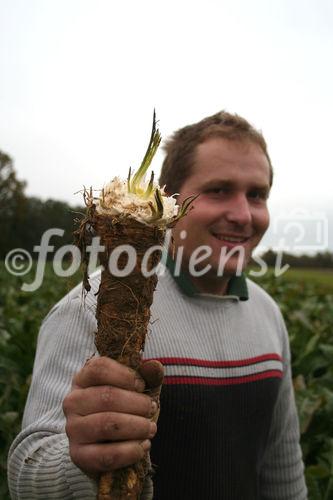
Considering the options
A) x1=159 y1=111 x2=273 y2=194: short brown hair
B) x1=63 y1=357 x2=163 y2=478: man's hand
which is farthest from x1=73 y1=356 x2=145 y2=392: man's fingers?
x1=159 y1=111 x2=273 y2=194: short brown hair

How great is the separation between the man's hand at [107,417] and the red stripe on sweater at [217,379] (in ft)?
1.94

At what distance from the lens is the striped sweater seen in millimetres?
1519

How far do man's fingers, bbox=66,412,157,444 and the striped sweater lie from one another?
0.23 metres

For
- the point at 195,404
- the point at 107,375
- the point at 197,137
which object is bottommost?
the point at 195,404

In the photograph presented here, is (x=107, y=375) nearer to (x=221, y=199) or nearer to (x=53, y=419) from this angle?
(x=53, y=419)

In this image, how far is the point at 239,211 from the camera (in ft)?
7.17

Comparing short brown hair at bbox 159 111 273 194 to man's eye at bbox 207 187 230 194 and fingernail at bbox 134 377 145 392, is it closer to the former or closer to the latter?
man's eye at bbox 207 187 230 194

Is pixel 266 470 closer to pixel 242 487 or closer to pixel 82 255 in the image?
pixel 242 487

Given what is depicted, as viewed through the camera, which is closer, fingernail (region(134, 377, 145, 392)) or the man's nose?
fingernail (region(134, 377, 145, 392))

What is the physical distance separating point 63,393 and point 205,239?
94 centimetres

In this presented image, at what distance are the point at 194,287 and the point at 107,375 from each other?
3.17 ft

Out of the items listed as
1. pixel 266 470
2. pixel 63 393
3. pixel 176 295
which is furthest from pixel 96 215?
pixel 266 470

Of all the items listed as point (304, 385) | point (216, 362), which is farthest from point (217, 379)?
point (304, 385)

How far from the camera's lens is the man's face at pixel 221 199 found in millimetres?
2162
